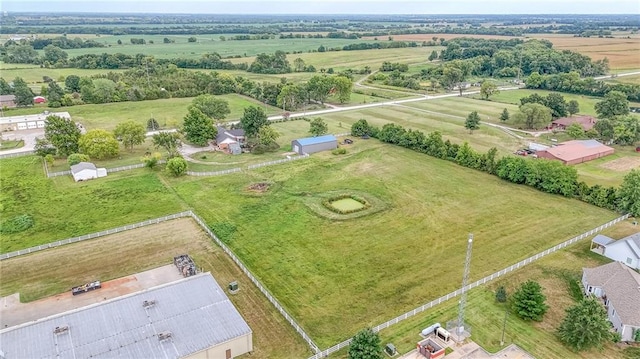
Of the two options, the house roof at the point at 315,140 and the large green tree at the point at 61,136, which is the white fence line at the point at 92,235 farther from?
the large green tree at the point at 61,136

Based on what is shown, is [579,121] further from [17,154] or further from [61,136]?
[17,154]

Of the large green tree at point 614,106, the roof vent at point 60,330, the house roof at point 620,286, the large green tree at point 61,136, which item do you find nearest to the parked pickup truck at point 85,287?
the roof vent at point 60,330

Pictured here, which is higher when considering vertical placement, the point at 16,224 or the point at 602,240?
the point at 602,240

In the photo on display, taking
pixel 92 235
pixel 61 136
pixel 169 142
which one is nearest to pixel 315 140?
pixel 169 142

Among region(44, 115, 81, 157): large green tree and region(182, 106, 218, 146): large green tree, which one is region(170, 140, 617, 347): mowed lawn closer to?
region(182, 106, 218, 146): large green tree

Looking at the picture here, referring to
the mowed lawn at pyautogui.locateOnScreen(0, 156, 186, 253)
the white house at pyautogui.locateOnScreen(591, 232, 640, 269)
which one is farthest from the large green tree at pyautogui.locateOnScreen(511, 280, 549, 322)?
the mowed lawn at pyautogui.locateOnScreen(0, 156, 186, 253)

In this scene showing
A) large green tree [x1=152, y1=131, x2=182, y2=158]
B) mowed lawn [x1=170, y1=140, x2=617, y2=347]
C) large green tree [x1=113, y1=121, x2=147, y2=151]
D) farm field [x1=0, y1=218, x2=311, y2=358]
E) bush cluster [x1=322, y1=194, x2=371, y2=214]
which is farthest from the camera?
large green tree [x1=113, y1=121, x2=147, y2=151]
